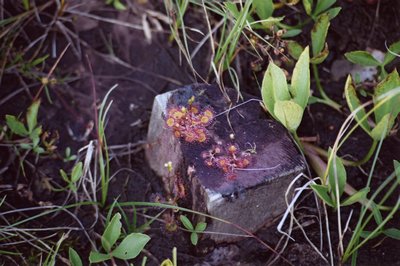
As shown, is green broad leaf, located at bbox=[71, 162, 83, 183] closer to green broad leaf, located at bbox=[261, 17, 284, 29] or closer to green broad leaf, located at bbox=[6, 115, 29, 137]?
green broad leaf, located at bbox=[6, 115, 29, 137]

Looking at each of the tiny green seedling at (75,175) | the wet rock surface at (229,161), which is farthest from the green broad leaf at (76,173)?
the wet rock surface at (229,161)

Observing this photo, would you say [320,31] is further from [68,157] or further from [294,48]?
[68,157]

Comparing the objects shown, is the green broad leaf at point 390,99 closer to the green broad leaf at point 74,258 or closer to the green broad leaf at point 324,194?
the green broad leaf at point 324,194

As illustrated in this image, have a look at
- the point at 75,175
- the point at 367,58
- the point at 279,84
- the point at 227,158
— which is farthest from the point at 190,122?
the point at 367,58

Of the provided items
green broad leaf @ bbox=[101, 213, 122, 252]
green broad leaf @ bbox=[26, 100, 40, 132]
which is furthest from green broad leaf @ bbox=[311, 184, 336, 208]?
green broad leaf @ bbox=[26, 100, 40, 132]

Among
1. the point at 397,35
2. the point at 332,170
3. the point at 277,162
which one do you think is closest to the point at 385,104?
the point at 332,170

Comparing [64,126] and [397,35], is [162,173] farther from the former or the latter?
[397,35]
